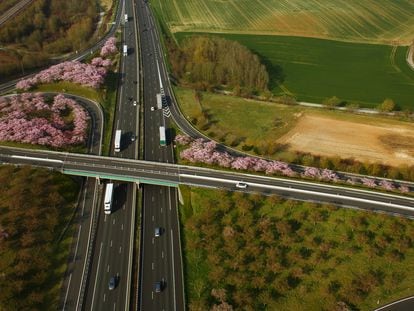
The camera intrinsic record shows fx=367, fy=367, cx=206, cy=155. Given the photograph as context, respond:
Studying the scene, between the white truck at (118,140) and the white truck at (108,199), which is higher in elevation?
the white truck at (118,140)

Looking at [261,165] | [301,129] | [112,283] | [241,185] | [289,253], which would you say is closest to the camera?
[112,283]

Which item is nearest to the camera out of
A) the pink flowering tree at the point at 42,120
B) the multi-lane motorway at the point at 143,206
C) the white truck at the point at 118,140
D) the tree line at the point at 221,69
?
the multi-lane motorway at the point at 143,206

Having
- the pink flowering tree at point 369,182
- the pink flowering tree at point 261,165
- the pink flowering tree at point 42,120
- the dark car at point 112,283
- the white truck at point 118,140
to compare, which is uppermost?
the pink flowering tree at point 42,120

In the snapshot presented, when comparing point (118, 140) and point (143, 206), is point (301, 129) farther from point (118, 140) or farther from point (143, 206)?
point (143, 206)

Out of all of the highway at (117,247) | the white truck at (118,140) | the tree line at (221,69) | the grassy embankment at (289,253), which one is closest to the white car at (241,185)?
the grassy embankment at (289,253)

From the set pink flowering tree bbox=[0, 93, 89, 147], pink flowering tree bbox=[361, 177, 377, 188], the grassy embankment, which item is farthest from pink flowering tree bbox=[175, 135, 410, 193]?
pink flowering tree bbox=[0, 93, 89, 147]

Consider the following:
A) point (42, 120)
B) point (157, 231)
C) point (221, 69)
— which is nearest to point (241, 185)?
point (157, 231)

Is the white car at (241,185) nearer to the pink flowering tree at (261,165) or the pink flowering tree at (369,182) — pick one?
the pink flowering tree at (261,165)
